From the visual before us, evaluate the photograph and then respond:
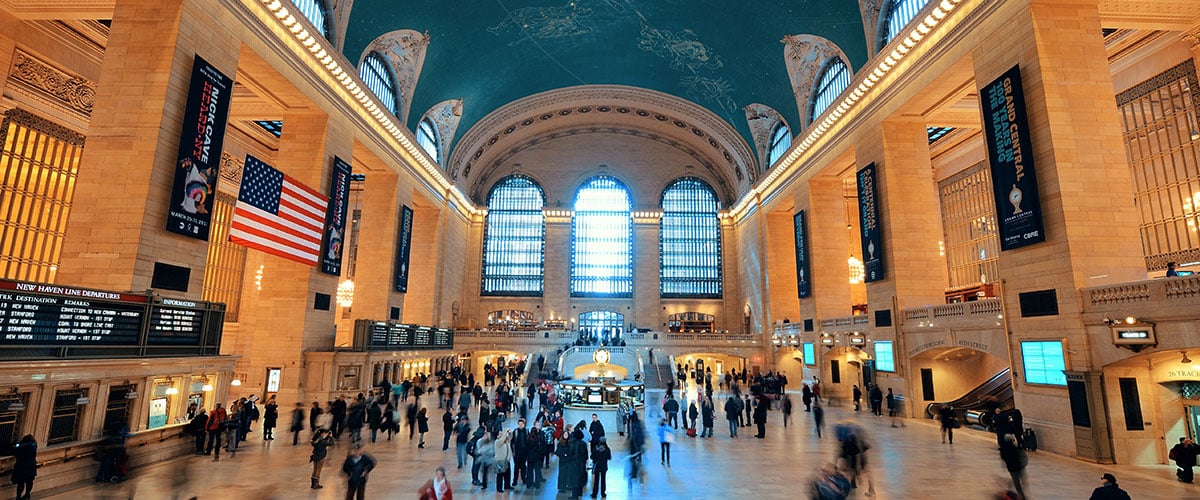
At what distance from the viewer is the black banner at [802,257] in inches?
989

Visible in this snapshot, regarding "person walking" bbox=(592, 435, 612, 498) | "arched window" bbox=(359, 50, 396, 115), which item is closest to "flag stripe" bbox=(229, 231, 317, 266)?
"arched window" bbox=(359, 50, 396, 115)

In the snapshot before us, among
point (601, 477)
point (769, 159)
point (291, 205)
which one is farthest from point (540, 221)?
point (601, 477)

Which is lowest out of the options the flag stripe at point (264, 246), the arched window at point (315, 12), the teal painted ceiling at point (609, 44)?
the flag stripe at point (264, 246)

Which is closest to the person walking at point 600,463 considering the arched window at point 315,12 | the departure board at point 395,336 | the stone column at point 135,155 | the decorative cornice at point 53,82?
the stone column at point 135,155

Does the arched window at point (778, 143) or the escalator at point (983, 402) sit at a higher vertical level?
the arched window at point (778, 143)

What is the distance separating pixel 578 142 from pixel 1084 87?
1251 inches

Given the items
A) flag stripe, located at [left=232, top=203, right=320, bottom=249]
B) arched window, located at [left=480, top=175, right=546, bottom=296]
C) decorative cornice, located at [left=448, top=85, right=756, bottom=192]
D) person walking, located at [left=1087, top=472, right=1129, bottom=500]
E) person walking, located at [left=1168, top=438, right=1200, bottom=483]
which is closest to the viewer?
person walking, located at [left=1087, top=472, right=1129, bottom=500]

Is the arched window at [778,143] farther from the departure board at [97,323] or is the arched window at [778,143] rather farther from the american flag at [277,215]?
the departure board at [97,323]

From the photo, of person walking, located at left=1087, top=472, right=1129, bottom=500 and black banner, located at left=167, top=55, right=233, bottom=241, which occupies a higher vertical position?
black banner, located at left=167, top=55, right=233, bottom=241

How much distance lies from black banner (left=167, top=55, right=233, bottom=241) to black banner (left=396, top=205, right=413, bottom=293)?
12548mm

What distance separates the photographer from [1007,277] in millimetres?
12562

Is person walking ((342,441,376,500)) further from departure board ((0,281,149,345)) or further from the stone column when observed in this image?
the stone column

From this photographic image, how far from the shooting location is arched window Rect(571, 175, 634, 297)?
135ft

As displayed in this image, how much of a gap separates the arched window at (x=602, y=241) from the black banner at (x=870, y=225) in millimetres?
22751
